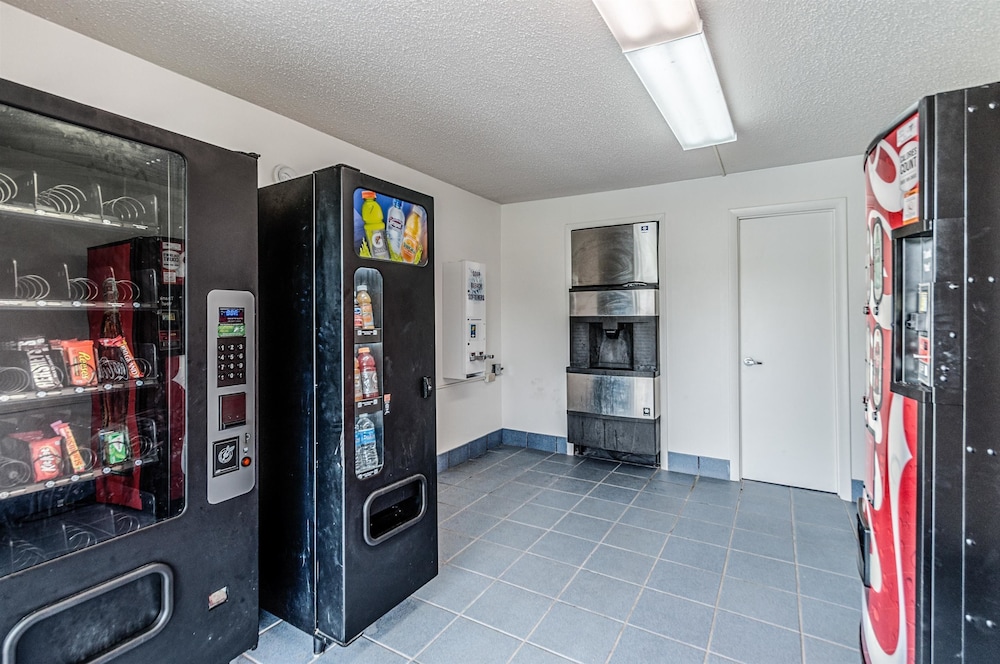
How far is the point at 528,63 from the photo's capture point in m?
2.22

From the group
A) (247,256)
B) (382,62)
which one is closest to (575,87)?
(382,62)

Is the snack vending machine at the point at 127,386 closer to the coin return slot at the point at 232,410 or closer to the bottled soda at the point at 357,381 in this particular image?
the coin return slot at the point at 232,410

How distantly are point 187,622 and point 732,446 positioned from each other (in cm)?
385

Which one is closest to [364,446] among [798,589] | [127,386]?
[127,386]

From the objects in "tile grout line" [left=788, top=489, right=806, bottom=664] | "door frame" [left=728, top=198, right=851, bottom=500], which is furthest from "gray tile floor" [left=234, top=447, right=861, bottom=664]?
"door frame" [left=728, top=198, right=851, bottom=500]

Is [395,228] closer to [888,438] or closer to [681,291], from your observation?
[888,438]

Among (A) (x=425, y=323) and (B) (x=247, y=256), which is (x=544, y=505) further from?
(B) (x=247, y=256)

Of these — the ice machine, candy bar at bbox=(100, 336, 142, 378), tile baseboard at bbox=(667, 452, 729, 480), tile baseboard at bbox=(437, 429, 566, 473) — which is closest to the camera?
candy bar at bbox=(100, 336, 142, 378)

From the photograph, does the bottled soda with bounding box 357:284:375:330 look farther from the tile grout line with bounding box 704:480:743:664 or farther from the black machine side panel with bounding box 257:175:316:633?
the tile grout line with bounding box 704:480:743:664

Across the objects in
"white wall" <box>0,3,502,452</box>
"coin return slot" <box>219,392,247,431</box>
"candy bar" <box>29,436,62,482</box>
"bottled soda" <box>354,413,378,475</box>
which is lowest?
"bottled soda" <box>354,413,378,475</box>

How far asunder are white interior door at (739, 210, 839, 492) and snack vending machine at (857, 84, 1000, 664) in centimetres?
275

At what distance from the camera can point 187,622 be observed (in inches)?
64.1

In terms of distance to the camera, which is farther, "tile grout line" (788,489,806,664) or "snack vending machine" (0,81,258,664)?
"tile grout line" (788,489,806,664)

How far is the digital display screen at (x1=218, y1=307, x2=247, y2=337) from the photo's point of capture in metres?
1.73
